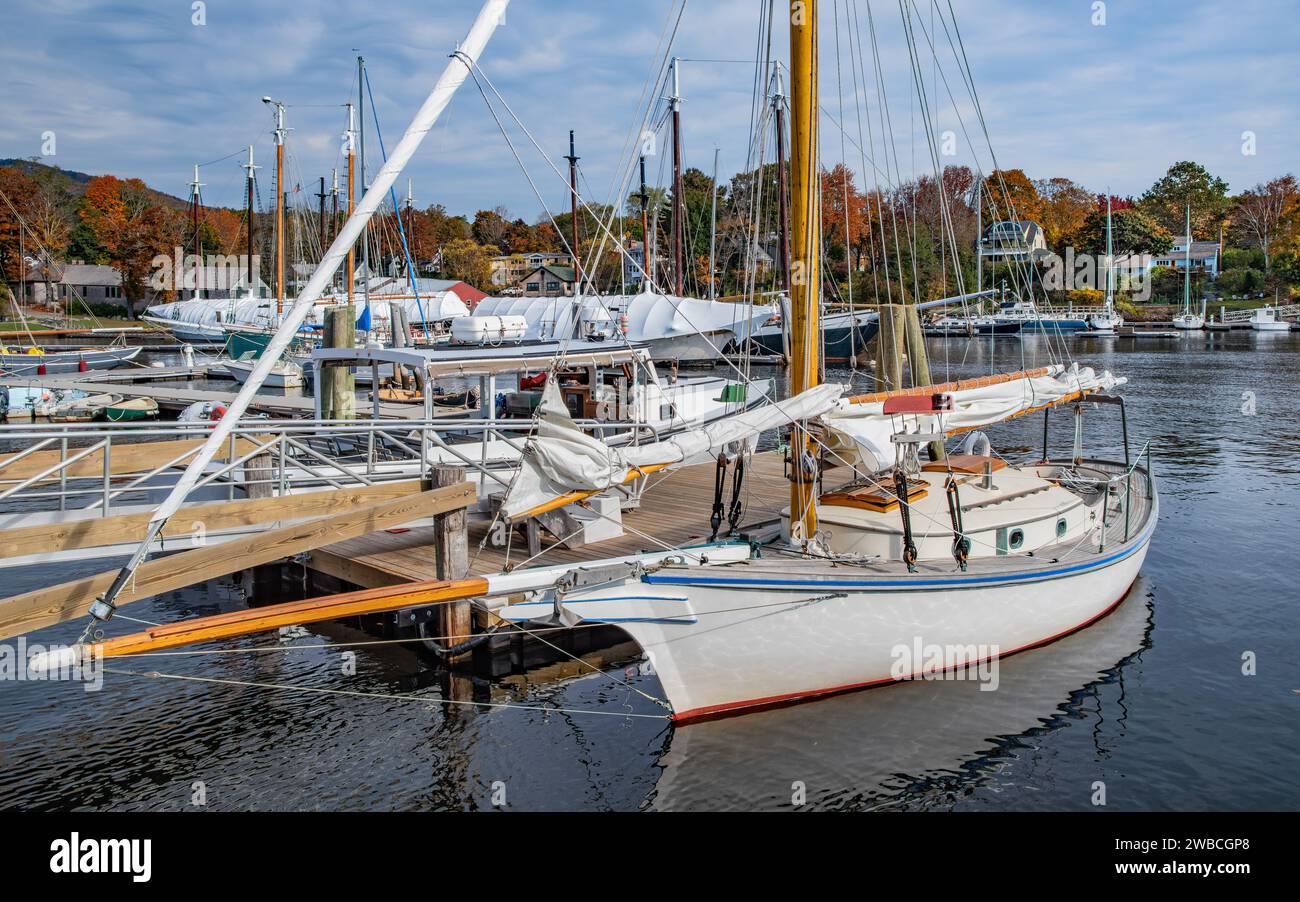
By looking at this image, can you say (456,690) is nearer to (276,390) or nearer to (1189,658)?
(1189,658)

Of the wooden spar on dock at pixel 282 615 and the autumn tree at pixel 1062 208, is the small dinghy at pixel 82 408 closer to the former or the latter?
the wooden spar on dock at pixel 282 615

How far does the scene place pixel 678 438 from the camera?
1156 centimetres

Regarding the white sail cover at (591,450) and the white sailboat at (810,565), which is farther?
the white sail cover at (591,450)

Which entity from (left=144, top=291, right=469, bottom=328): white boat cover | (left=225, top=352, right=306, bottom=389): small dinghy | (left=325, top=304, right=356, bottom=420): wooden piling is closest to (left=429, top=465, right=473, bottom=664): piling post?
(left=325, top=304, right=356, bottom=420): wooden piling

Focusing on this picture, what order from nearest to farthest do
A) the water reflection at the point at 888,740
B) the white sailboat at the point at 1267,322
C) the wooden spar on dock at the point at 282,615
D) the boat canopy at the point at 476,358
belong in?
the wooden spar on dock at the point at 282,615
the water reflection at the point at 888,740
the boat canopy at the point at 476,358
the white sailboat at the point at 1267,322

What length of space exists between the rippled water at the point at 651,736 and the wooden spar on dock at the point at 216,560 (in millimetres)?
2211

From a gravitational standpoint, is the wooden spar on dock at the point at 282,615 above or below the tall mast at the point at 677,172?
below

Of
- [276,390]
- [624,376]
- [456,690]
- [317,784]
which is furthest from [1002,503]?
[276,390]

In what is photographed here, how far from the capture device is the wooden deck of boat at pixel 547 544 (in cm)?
1465

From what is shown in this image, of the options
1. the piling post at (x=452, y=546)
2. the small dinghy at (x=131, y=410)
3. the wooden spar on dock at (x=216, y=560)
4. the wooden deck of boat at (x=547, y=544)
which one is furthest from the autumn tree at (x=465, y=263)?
the wooden spar on dock at (x=216, y=560)

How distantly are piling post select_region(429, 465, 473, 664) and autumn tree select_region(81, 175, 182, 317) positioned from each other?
328ft

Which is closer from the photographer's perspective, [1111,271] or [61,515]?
[61,515]
